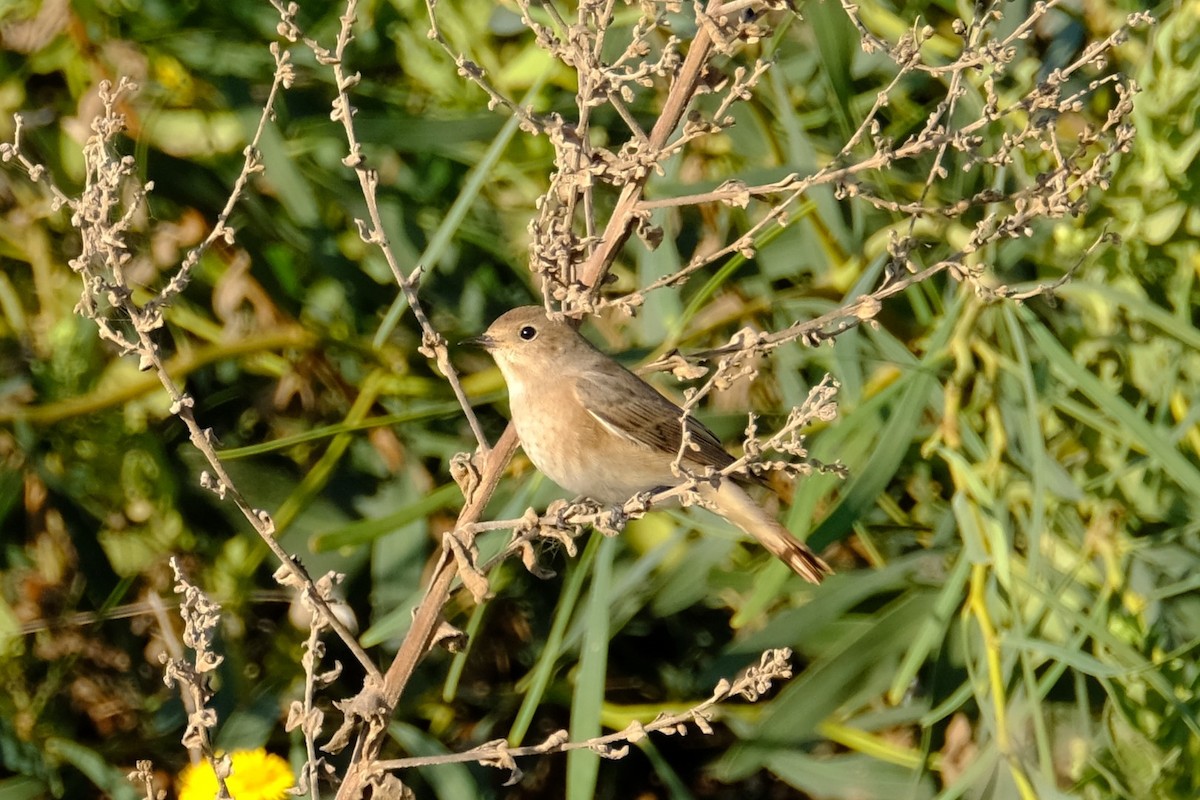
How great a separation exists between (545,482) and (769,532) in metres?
0.52

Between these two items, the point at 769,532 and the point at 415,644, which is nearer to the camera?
the point at 415,644

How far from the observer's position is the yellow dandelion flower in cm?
248

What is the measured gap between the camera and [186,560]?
347cm

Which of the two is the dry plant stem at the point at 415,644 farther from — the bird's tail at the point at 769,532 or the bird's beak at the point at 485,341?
the bird's beak at the point at 485,341

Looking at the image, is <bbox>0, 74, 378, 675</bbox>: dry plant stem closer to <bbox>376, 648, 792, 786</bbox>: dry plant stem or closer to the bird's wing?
<bbox>376, 648, 792, 786</bbox>: dry plant stem

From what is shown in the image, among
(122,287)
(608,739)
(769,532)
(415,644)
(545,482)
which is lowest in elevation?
(769,532)

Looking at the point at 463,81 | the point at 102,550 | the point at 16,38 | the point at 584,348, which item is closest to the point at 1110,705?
the point at 584,348

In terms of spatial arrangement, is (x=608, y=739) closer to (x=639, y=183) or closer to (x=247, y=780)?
(x=639, y=183)

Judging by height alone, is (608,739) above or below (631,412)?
above

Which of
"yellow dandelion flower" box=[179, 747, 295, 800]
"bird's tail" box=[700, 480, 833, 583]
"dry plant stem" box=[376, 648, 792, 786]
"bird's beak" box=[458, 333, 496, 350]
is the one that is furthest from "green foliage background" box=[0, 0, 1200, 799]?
"dry plant stem" box=[376, 648, 792, 786]

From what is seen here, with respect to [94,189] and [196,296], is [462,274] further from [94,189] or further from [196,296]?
[94,189]

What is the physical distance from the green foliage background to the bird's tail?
42mm

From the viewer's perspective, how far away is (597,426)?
11.0 ft

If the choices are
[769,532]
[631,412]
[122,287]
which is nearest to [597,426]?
[631,412]
